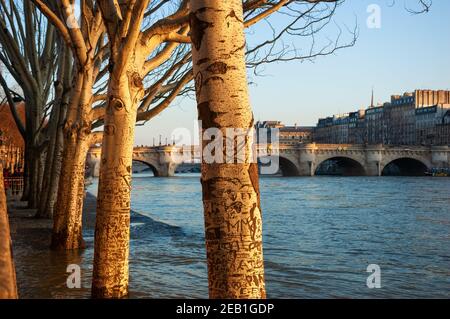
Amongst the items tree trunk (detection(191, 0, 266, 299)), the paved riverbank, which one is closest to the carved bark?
tree trunk (detection(191, 0, 266, 299))

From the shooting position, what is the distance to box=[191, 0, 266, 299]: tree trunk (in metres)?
2.67

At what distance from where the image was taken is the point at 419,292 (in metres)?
8.66

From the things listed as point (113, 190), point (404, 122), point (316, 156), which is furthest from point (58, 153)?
point (404, 122)

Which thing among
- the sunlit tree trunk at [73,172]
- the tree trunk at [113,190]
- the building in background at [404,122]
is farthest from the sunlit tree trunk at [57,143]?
the building in background at [404,122]

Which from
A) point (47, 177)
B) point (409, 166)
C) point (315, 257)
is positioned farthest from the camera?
point (409, 166)

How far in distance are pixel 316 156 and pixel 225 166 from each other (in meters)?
86.2

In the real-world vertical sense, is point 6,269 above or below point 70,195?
above

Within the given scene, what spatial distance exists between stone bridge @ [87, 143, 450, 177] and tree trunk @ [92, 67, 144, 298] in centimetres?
7518

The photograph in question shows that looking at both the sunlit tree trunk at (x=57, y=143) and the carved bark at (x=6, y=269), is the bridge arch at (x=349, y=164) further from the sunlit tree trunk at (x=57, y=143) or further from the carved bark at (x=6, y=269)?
the carved bark at (x=6, y=269)

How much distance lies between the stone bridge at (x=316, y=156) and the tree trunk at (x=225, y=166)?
256 feet

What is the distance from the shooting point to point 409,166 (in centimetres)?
9962

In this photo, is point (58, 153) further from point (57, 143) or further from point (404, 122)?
point (404, 122)
